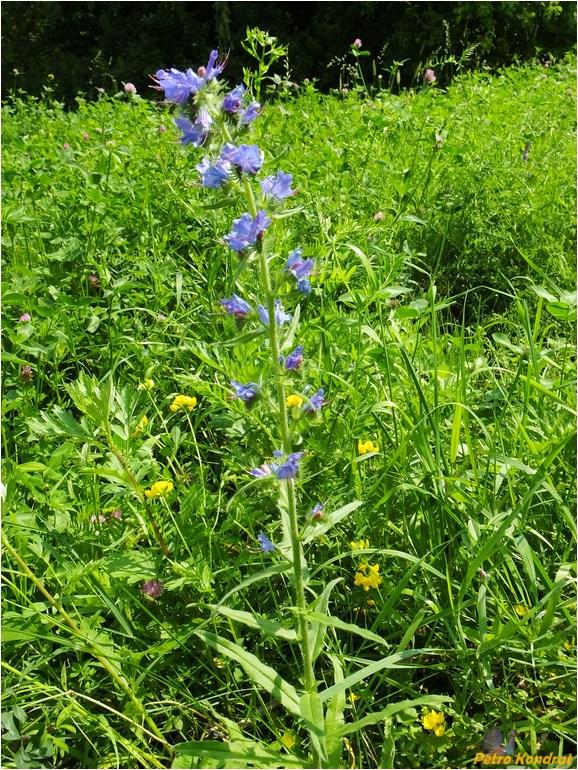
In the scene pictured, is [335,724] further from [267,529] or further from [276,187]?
[276,187]

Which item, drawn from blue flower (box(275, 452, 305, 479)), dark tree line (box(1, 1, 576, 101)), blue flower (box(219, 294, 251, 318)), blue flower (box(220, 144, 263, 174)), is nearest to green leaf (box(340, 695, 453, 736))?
blue flower (box(275, 452, 305, 479))

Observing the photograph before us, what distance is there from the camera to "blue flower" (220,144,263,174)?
118cm

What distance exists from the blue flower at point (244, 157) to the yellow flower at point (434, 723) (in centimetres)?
114

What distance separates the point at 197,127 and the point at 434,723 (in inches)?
50.2

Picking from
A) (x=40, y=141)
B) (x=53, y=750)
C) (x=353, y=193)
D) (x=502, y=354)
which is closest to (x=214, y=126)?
(x=53, y=750)

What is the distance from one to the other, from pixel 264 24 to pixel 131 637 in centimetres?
1325

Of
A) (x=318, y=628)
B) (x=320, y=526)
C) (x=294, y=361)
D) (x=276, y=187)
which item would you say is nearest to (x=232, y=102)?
(x=276, y=187)

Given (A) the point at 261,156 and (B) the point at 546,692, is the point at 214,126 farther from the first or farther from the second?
(B) the point at 546,692

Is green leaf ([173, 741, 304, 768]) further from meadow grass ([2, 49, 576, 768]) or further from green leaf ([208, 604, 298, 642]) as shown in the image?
green leaf ([208, 604, 298, 642])

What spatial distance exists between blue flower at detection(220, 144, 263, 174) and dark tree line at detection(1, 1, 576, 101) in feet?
28.2

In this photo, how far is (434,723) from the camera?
141cm

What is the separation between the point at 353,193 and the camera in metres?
3.17

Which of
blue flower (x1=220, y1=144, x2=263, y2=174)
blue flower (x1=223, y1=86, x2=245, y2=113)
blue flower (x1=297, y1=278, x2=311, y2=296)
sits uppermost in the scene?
blue flower (x1=223, y1=86, x2=245, y2=113)

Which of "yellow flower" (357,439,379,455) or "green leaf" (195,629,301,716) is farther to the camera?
"yellow flower" (357,439,379,455)
